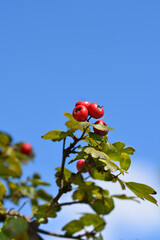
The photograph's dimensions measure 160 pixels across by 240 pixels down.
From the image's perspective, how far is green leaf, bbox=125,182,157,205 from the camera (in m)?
2.15

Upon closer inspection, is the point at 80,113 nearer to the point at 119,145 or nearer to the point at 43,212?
the point at 119,145

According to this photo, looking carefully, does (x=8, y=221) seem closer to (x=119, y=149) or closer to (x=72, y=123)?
(x=72, y=123)

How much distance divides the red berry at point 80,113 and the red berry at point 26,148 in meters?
1.42

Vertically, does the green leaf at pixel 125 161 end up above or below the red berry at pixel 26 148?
above

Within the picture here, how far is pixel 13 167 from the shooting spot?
96 centimetres

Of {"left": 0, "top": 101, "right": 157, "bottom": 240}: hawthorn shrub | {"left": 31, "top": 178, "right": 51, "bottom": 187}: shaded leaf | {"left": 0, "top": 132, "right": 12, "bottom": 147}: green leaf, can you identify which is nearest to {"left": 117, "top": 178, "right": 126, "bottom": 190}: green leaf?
{"left": 0, "top": 101, "right": 157, "bottom": 240}: hawthorn shrub

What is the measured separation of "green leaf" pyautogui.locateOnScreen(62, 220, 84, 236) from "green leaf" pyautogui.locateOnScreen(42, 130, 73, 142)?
61 centimetres

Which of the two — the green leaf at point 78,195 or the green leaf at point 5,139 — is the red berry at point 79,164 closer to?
the green leaf at point 78,195

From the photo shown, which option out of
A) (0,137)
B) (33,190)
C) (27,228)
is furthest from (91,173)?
(0,137)

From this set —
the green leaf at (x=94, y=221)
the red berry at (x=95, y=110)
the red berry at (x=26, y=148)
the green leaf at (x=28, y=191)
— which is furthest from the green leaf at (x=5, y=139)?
the red berry at (x=95, y=110)

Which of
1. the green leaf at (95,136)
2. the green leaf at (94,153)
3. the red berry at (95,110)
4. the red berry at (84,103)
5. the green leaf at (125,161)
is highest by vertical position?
the red berry at (84,103)

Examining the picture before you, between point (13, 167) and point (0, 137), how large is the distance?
15cm

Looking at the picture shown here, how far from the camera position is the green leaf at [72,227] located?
6.17ft

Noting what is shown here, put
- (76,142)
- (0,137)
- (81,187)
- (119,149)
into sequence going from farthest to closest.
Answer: (119,149) → (76,142) → (81,187) → (0,137)
